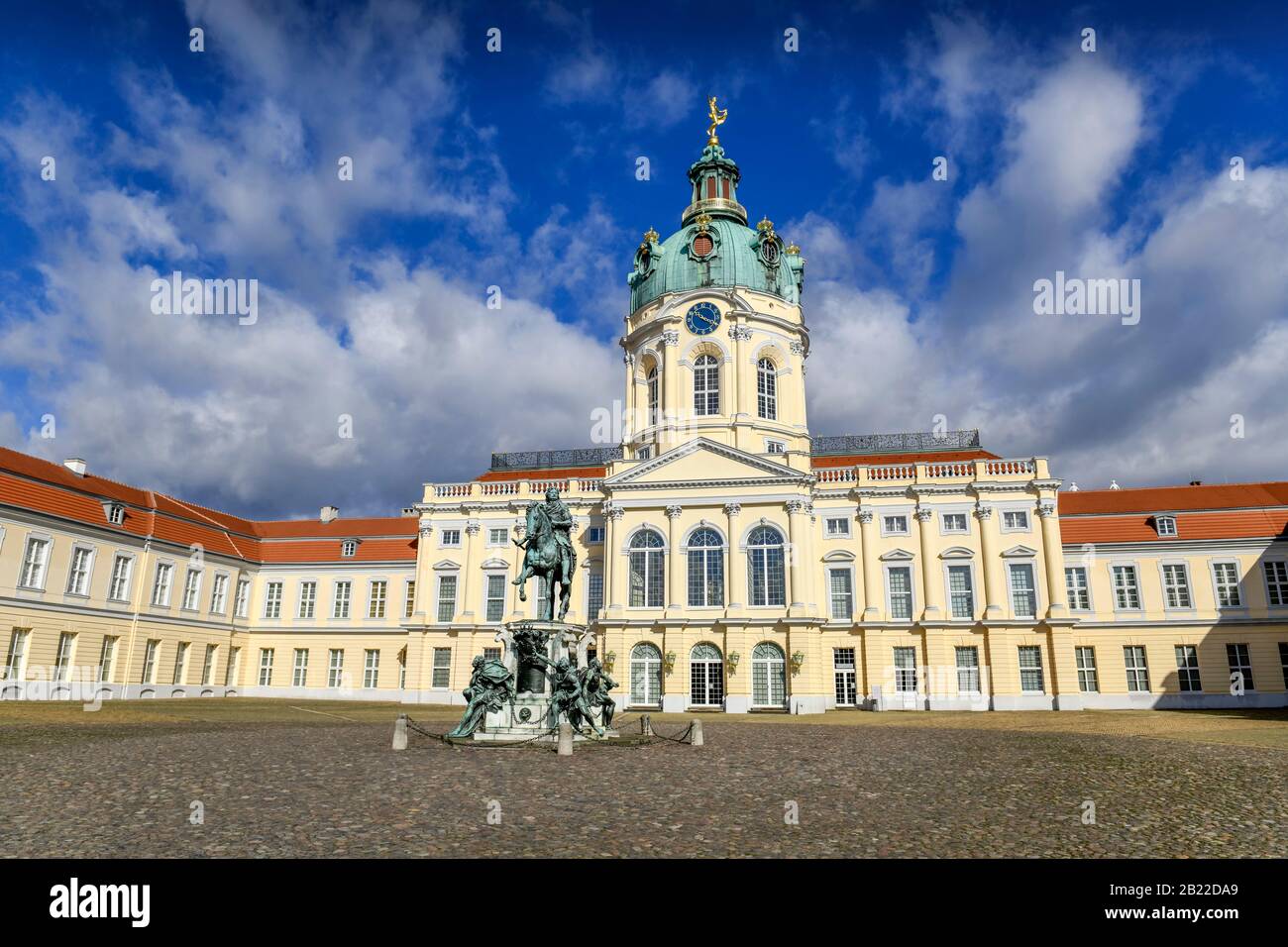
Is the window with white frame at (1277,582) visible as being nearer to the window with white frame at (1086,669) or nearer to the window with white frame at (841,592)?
the window with white frame at (1086,669)

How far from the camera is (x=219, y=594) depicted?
166 ft

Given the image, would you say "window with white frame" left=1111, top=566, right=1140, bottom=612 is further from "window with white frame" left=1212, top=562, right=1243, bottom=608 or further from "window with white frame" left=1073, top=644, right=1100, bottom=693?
"window with white frame" left=1212, top=562, right=1243, bottom=608

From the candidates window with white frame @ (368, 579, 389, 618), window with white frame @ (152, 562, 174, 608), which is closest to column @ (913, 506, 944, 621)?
window with white frame @ (368, 579, 389, 618)

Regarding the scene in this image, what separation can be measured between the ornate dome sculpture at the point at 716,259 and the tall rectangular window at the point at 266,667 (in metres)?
32.3

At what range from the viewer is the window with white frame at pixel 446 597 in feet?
156

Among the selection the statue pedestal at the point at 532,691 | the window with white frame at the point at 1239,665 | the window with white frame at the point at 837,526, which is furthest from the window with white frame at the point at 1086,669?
the statue pedestal at the point at 532,691

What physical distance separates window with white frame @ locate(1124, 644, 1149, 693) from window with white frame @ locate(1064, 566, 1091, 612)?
279 cm

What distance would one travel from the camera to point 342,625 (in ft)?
171

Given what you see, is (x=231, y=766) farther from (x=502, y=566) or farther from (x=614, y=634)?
(x=502, y=566)

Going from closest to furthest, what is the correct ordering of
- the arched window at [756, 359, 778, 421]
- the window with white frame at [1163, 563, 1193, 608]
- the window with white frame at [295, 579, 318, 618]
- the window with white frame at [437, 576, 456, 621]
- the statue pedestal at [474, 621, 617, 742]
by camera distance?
the statue pedestal at [474, 621, 617, 742]
the window with white frame at [1163, 563, 1193, 608]
the window with white frame at [437, 576, 456, 621]
the arched window at [756, 359, 778, 421]
the window with white frame at [295, 579, 318, 618]

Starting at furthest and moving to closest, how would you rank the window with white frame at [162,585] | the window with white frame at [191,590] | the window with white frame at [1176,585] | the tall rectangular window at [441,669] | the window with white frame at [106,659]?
the window with white frame at [191,590]
the tall rectangular window at [441,669]
the window with white frame at [162,585]
the window with white frame at [1176,585]
the window with white frame at [106,659]

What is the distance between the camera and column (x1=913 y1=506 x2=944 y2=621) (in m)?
41.9

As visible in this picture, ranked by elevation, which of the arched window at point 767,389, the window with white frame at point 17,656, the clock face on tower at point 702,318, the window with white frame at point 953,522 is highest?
the clock face on tower at point 702,318
